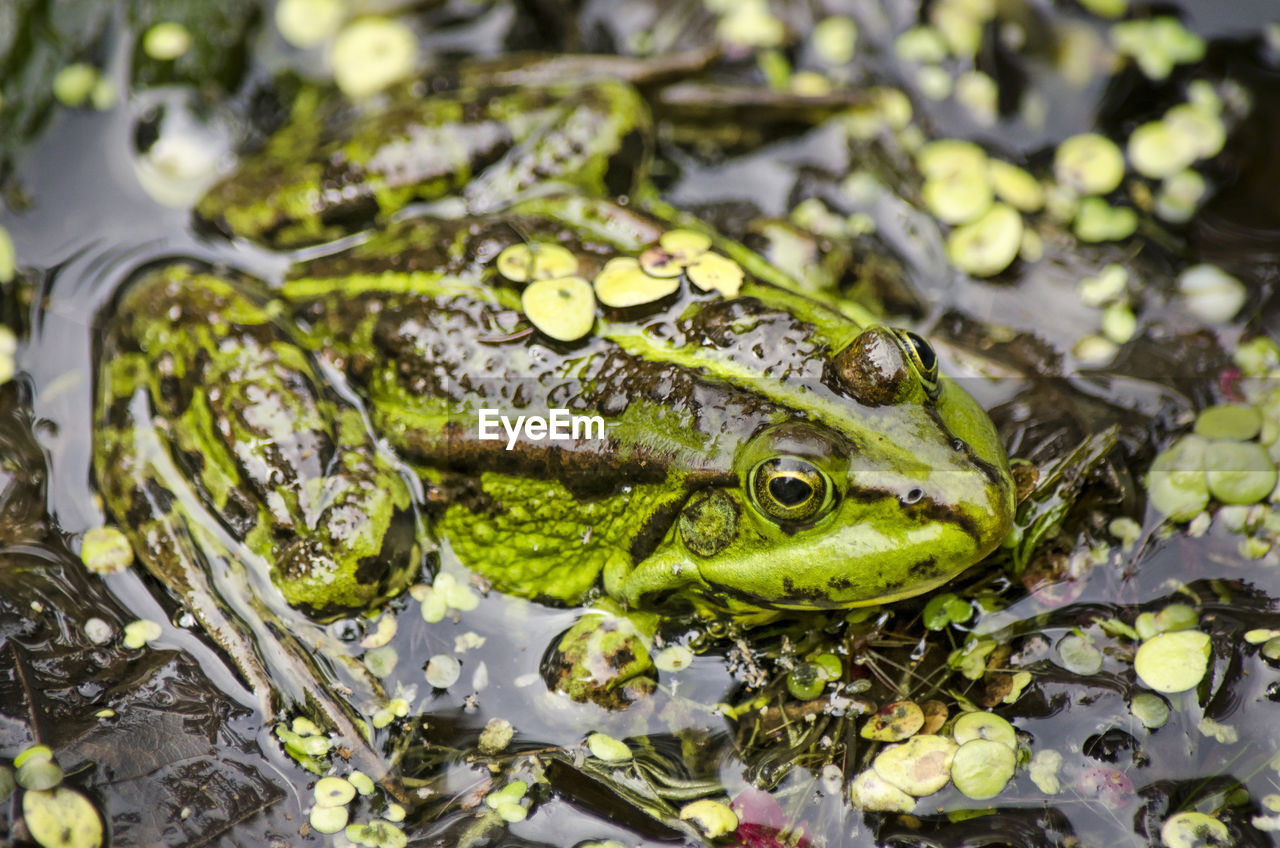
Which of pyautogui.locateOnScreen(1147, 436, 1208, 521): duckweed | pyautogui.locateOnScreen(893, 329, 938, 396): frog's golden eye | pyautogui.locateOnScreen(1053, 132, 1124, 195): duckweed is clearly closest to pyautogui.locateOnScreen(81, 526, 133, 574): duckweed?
pyautogui.locateOnScreen(893, 329, 938, 396): frog's golden eye

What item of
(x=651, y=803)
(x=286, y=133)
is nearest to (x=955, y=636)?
(x=651, y=803)

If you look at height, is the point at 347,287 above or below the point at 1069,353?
above

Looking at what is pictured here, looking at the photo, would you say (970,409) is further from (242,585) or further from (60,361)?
(60,361)

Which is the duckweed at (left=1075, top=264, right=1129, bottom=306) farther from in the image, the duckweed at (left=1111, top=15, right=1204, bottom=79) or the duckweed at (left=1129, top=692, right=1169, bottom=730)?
the duckweed at (left=1129, top=692, right=1169, bottom=730)

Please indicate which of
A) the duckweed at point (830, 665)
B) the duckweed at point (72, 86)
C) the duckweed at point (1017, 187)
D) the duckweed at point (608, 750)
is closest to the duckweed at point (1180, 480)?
the duckweed at point (830, 665)

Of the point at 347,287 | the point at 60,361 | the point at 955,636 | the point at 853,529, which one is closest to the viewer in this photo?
the point at 853,529

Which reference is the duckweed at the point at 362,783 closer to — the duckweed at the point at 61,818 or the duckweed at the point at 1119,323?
the duckweed at the point at 61,818
